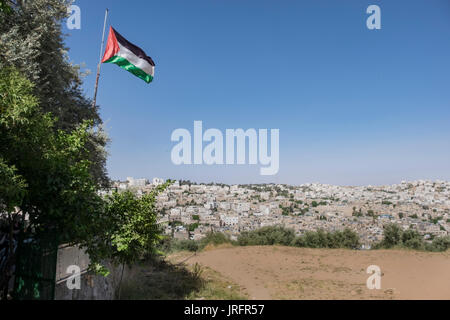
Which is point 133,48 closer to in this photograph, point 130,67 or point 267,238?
point 130,67

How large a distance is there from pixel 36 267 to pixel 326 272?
471 inches

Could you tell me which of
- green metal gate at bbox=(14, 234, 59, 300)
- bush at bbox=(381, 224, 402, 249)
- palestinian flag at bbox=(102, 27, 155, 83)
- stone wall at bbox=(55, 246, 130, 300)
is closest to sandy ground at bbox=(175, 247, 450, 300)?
bush at bbox=(381, 224, 402, 249)

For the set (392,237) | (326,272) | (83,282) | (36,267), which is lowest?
(326,272)

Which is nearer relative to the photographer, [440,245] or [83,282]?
[83,282]

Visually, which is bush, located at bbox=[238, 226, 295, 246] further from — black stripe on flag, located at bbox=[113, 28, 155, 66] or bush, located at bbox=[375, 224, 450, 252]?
black stripe on flag, located at bbox=[113, 28, 155, 66]

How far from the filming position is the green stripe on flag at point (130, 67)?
1085 cm

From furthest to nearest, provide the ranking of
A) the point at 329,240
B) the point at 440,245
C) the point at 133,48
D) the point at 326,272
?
1. the point at 329,240
2. the point at 440,245
3. the point at 326,272
4. the point at 133,48

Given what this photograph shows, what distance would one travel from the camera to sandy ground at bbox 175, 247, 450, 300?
9.05m

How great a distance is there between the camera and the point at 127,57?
435 inches

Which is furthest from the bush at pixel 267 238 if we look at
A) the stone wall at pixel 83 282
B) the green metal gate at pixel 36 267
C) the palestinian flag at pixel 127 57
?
the green metal gate at pixel 36 267

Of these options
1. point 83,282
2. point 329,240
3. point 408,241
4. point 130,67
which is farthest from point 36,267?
point 408,241
